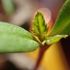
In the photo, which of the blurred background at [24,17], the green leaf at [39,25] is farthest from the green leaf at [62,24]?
the blurred background at [24,17]

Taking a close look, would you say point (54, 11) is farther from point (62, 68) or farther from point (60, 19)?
point (60, 19)

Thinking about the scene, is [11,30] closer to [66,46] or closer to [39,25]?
[39,25]

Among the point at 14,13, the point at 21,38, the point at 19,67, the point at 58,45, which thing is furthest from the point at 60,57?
the point at 21,38

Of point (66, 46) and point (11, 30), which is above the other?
point (11, 30)

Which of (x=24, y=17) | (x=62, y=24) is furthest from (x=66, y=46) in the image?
(x=62, y=24)

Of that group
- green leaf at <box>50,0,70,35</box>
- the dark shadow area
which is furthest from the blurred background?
green leaf at <box>50,0,70,35</box>

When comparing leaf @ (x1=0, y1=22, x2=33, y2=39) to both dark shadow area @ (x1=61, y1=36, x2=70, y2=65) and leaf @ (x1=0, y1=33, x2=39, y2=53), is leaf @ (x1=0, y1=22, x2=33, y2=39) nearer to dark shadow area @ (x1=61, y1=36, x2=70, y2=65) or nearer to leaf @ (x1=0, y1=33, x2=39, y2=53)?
leaf @ (x1=0, y1=33, x2=39, y2=53)

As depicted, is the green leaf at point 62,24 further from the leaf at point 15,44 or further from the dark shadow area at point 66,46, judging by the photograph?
the dark shadow area at point 66,46
